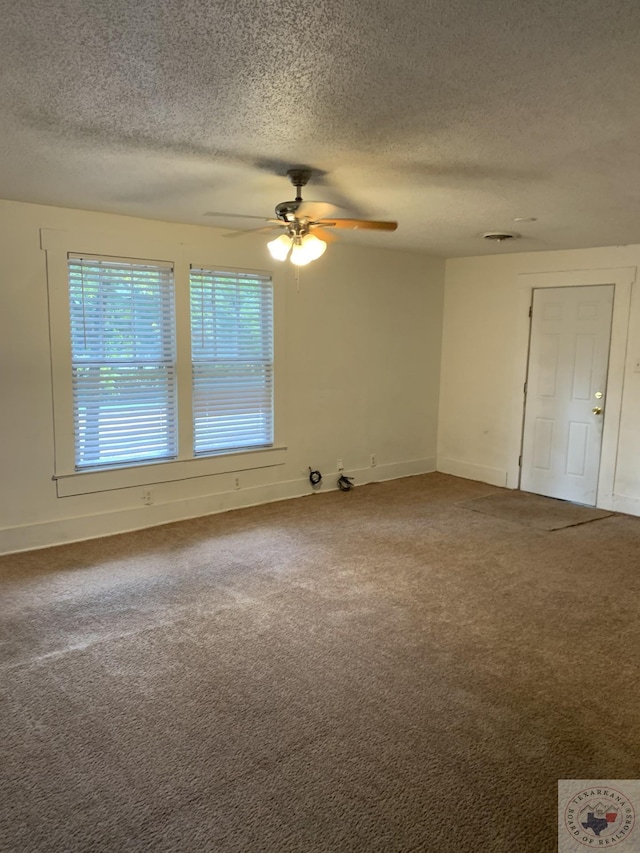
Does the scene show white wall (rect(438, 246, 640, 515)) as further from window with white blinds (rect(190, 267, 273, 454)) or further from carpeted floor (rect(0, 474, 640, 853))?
window with white blinds (rect(190, 267, 273, 454))

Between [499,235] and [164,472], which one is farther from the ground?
[499,235]

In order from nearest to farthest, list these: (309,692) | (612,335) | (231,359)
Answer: (309,692) → (231,359) → (612,335)

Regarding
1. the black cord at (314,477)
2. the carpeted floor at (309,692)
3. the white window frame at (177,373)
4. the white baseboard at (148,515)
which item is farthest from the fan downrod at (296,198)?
the black cord at (314,477)

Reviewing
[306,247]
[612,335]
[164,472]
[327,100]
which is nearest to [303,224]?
[306,247]

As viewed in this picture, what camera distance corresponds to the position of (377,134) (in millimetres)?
2598

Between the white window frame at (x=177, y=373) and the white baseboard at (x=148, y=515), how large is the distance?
22cm

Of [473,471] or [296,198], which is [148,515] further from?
[473,471]

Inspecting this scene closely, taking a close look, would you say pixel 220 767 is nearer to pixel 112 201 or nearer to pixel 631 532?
pixel 112 201

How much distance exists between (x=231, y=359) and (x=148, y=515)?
1.48m

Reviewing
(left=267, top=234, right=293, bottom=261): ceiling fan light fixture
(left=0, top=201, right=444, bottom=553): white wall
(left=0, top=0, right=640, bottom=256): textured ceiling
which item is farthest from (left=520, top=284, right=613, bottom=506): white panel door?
(left=267, top=234, right=293, bottom=261): ceiling fan light fixture

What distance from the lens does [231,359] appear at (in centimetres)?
519

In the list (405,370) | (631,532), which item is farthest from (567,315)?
(631,532)

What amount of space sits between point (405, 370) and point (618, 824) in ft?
16.3

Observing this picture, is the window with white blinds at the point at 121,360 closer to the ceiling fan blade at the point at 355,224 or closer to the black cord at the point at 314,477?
the black cord at the point at 314,477
